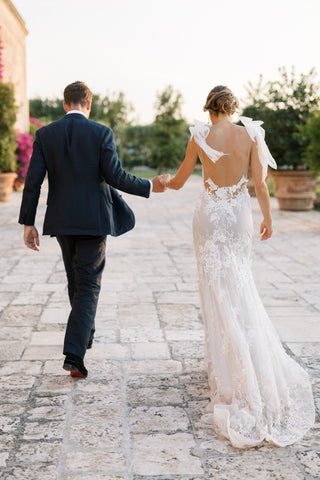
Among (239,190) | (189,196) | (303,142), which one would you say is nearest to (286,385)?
(239,190)

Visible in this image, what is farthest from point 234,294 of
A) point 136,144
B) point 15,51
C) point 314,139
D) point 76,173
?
Answer: point 136,144

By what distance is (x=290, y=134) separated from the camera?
42.7ft

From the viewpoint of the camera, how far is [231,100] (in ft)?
10.00

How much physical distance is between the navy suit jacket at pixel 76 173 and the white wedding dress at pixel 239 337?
1.77 feet

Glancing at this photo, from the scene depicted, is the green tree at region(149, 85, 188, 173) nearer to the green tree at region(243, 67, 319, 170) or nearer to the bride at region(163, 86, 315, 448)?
the green tree at region(243, 67, 319, 170)

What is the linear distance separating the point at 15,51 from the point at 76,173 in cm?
1808

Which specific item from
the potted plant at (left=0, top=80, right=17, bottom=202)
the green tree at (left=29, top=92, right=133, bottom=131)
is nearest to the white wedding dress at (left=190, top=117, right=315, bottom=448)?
the potted plant at (left=0, top=80, right=17, bottom=202)

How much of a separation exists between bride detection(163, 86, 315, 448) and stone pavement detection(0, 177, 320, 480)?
18 cm

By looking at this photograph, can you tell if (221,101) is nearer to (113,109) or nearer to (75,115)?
(75,115)

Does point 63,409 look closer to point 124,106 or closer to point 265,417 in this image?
point 265,417

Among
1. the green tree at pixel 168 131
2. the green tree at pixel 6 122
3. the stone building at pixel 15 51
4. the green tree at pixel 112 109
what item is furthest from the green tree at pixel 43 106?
the green tree at pixel 6 122

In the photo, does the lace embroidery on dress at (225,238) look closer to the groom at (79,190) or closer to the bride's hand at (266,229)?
the bride's hand at (266,229)

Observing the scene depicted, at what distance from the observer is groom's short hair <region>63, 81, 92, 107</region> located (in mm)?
3424

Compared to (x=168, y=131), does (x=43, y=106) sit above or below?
above
